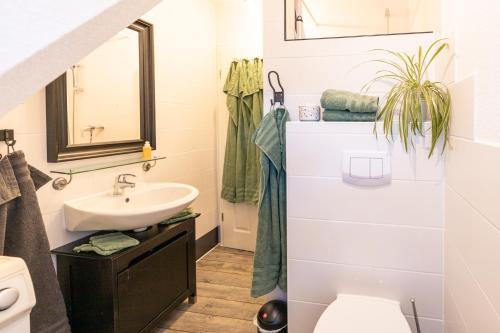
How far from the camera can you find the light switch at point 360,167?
161 centimetres

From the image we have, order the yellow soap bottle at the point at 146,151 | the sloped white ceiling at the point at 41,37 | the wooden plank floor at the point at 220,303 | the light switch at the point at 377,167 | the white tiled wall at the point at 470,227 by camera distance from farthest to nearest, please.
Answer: the yellow soap bottle at the point at 146,151 → the wooden plank floor at the point at 220,303 → the light switch at the point at 377,167 → the white tiled wall at the point at 470,227 → the sloped white ceiling at the point at 41,37

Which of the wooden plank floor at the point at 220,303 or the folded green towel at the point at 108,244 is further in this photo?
the wooden plank floor at the point at 220,303

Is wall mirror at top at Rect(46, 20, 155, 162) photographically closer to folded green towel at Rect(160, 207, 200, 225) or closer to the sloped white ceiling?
folded green towel at Rect(160, 207, 200, 225)

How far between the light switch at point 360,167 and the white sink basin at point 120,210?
3.17ft

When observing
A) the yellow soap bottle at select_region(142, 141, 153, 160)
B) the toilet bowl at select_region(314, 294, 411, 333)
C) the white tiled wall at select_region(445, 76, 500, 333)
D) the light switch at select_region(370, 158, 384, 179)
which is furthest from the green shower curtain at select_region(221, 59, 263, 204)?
the white tiled wall at select_region(445, 76, 500, 333)

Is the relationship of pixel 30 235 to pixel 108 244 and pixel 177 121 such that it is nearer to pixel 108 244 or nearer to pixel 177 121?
pixel 108 244

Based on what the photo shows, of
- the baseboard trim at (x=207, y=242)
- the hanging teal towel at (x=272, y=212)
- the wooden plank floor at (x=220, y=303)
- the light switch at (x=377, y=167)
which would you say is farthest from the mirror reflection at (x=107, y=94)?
the light switch at (x=377, y=167)

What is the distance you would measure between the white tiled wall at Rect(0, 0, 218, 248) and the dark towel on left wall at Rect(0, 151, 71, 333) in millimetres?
186

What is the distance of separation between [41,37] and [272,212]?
1.57 metres

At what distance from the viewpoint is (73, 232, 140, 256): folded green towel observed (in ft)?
5.97

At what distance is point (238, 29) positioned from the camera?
11.2 ft

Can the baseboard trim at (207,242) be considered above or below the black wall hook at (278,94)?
below

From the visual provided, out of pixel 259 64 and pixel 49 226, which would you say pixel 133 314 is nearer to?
pixel 49 226

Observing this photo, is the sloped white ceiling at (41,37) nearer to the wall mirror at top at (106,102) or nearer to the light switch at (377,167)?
the light switch at (377,167)
